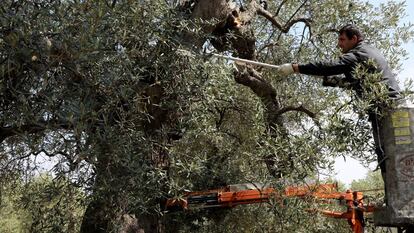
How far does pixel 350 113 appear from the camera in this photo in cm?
550

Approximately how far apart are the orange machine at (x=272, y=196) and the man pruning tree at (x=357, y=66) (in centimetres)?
109

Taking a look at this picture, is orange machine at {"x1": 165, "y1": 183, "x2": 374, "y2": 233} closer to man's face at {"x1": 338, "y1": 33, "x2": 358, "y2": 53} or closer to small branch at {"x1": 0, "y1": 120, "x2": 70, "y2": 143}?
man's face at {"x1": 338, "y1": 33, "x2": 358, "y2": 53}

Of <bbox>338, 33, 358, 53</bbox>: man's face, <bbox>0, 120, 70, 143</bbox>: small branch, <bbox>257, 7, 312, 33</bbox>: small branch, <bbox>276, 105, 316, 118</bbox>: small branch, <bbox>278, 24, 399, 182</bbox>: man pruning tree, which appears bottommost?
<bbox>0, 120, 70, 143</bbox>: small branch

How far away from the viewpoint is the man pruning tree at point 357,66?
17.9 ft

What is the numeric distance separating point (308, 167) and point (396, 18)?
592 centimetres

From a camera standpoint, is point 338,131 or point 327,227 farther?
point 327,227

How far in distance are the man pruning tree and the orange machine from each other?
1.09m

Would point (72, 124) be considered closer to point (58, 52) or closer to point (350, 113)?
point (58, 52)

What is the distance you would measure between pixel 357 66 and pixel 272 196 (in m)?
1.91

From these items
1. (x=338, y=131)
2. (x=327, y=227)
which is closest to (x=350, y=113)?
(x=338, y=131)

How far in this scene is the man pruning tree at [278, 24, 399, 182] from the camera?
17.9 ft

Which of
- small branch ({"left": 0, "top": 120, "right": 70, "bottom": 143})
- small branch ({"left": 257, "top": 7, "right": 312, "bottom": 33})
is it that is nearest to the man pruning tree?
small branch ({"left": 0, "top": 120, "right": 70, "bottom": 143})

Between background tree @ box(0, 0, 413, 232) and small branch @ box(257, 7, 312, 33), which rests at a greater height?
small branch @ box(257, 7, 312, 33)

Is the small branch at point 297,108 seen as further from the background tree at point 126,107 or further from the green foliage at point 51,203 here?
the green foliage at point 51,203
